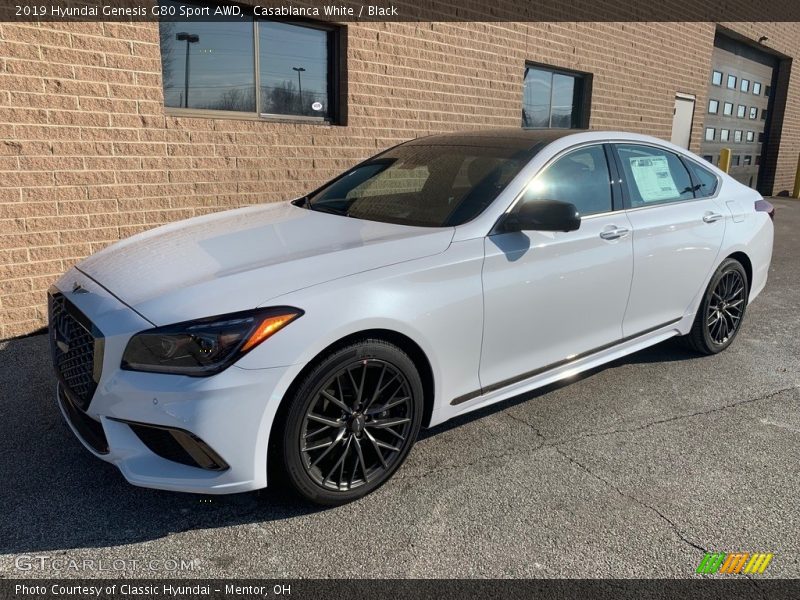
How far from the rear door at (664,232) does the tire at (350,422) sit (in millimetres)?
1765

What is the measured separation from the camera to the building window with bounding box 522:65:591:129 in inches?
376

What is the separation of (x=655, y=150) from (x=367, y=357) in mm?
2793

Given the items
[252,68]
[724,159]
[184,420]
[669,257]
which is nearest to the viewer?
[184,420]

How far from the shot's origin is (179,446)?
7.97ft

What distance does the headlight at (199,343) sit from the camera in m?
2.38

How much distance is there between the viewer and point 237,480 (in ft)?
8.00

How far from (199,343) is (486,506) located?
143cm

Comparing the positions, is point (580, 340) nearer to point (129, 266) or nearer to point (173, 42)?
point (129, 266)

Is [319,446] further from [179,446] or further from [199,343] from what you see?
[199,343]

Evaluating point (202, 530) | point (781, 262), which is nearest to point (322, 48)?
point (202, 530)

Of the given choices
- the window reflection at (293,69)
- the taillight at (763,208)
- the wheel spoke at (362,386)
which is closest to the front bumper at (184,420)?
the wheel spoke at (362,386)

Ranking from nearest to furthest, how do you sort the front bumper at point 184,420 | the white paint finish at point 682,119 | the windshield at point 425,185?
1. the front bumper at point 184,420
2. the windshield at point 425,185
3. the white paint finish at point 682,119

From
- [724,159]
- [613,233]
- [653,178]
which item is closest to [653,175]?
[653,178]

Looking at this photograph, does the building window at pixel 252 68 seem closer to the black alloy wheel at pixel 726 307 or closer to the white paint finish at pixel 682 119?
the black alloy wheel at pixel 726 307
